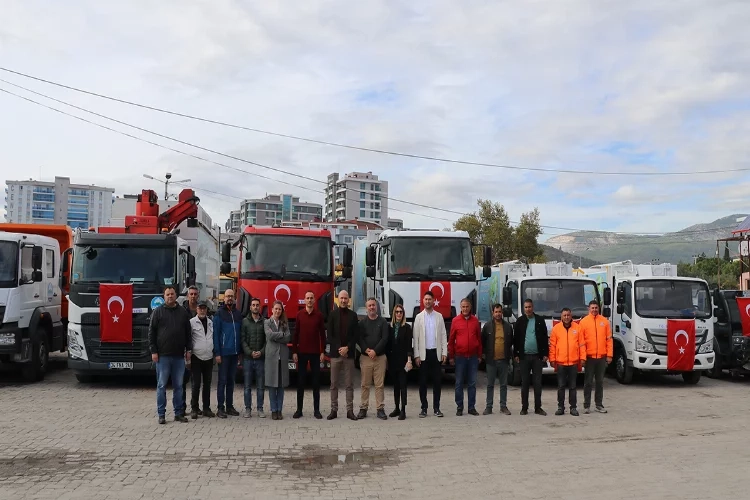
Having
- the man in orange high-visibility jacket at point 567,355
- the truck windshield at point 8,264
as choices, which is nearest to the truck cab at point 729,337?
the man in orange high-visibility jacket at point 567,355

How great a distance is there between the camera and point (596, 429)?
34.7 feet

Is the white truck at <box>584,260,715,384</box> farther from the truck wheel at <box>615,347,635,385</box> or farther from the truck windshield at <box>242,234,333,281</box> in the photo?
the truck windshield at <box>242,234,333,281</box>

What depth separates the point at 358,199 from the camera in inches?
5591

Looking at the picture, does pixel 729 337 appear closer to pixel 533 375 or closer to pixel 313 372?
pixel 533 375

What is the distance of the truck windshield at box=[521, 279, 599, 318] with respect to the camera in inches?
624

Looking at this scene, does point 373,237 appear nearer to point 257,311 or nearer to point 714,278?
point 257,311

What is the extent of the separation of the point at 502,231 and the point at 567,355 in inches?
1198

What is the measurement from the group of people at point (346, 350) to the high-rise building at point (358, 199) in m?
124

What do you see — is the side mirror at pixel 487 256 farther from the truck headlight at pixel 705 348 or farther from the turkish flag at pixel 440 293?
the truck headlight at pixel 705 348

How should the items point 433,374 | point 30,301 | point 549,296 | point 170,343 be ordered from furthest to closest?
1. point 549,296
2. point 30,301
3. point 433,374
4. point 170,343

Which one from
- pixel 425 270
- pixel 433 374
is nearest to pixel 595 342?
pixel 433 374

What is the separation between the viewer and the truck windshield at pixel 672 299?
15.9 m

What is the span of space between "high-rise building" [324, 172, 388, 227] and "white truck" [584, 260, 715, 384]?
120 m

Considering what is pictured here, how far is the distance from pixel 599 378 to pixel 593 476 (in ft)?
16.0
